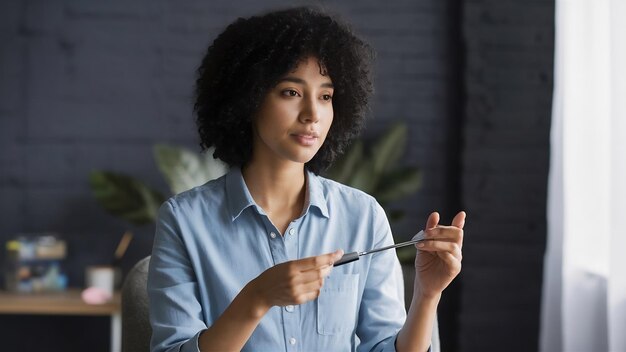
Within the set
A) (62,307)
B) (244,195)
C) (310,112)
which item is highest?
(310,112)

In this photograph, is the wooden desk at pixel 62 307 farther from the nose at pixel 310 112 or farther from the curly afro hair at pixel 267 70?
the nose at pixel 310 112

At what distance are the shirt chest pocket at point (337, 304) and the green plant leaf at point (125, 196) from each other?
5.36 feet

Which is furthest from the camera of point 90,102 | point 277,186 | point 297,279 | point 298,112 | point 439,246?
point 90,102

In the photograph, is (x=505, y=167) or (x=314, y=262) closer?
(x=314, y=262)

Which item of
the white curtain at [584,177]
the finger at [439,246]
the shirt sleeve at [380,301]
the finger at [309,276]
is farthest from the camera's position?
the white curtain at [584,177]

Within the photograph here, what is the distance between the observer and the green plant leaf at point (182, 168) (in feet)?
9.30

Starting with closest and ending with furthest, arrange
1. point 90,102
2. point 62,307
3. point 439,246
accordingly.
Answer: point 439,246 < point 62,307 < point 90,102

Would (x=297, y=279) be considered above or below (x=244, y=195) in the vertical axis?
below

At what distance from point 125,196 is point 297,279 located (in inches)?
77.3

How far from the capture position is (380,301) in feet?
4.77

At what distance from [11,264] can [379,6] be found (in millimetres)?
1606

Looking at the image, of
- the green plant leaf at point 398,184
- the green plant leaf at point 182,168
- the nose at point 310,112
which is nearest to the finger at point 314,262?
the nose at point 310,112

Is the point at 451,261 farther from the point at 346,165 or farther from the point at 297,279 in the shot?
the point at 346,165

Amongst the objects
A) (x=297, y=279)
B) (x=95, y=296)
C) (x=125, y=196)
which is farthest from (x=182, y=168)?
(x=297, y=279)
